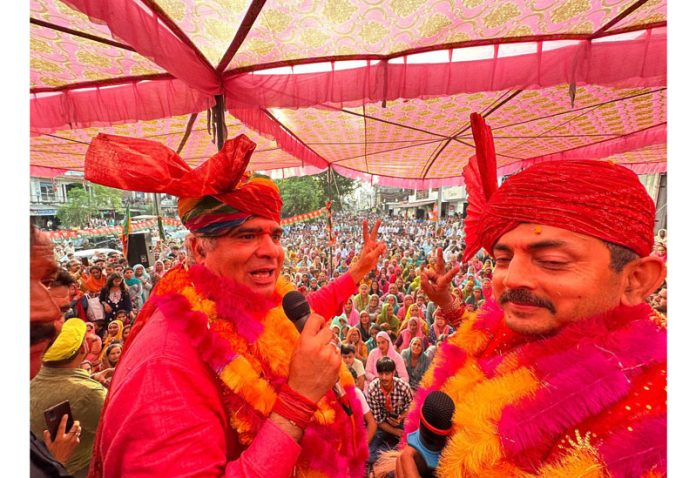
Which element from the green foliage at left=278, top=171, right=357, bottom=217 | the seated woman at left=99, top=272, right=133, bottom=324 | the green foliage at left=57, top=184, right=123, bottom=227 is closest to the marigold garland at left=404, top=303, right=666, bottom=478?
the seated woman at left=99, top=272, right=133, bottom=324

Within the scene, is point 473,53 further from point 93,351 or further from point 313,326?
point 93,351

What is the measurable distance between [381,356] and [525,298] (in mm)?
3831

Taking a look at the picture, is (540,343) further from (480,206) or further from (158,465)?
(158,465)

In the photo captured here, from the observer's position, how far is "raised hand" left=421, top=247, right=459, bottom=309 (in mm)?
2115

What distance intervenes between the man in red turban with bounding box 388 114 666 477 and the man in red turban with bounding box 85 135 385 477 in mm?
475

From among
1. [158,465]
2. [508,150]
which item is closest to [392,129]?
[508,150]

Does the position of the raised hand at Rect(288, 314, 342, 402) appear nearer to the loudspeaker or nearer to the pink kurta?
the pink kurta

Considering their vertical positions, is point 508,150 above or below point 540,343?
above

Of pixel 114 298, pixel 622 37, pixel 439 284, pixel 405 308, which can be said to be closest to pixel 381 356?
pixel 405 308

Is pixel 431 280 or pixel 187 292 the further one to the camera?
pixel 431 280

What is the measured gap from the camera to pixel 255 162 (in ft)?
23.4

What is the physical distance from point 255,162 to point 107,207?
15.4m

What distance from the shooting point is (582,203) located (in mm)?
1060

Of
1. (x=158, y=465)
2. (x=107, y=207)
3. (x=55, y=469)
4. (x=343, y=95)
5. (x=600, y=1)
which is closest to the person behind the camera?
Answer: (x=55, y=469)
